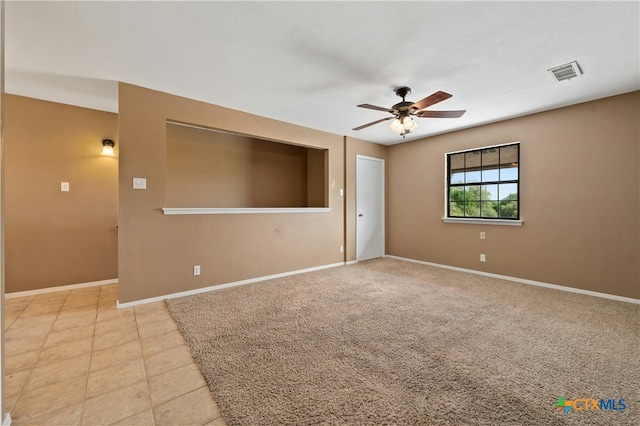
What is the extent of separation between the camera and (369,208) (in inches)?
213

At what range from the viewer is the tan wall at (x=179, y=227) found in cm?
289

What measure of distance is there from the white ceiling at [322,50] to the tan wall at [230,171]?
43.3 inches

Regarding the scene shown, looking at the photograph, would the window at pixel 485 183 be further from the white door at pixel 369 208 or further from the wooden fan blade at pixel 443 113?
the wooden fan blade at pixel 443 113

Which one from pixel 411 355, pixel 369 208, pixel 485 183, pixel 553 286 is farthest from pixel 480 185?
pixel 411 355

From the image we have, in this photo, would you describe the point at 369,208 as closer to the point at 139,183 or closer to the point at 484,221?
the point at 484,221

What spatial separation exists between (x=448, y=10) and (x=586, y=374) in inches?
103

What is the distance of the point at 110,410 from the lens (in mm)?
1436

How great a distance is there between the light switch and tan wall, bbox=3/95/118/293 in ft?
4.07

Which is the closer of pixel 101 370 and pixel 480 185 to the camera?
pixel 101 370

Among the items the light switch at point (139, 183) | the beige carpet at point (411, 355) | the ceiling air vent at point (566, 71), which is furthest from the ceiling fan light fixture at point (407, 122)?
the light switch at point (139, 183)

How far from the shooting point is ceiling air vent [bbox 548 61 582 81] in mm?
2461

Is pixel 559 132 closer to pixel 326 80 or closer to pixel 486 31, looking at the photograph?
pixel 486 31

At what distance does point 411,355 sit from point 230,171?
3993 millimetres

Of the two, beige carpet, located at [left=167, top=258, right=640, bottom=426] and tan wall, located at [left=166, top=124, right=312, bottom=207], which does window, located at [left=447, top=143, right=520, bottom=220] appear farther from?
tan wall, located at [left=166, top=124, right=312, bottom=207]
